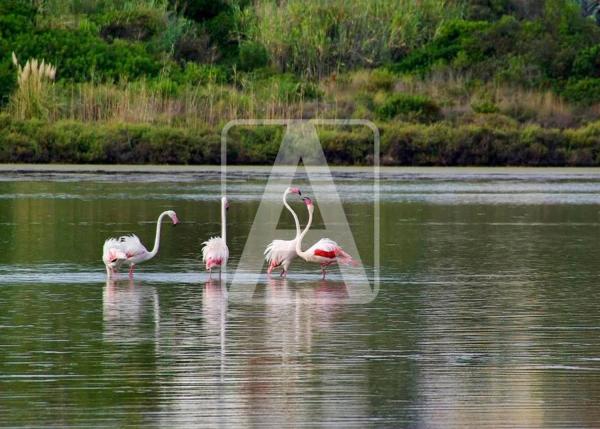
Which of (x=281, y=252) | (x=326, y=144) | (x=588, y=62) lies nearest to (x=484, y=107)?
(x=588, y=62)

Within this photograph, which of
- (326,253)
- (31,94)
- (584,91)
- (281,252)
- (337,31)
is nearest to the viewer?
(326,253)

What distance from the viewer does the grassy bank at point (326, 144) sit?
32031mm

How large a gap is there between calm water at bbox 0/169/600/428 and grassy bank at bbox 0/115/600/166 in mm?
10459

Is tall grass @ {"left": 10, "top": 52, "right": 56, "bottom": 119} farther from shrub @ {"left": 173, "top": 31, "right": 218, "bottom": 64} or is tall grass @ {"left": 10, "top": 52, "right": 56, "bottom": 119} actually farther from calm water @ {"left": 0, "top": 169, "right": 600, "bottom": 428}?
calm water @ {"left": 0, "top": 169, "right": 600, "bottom": 428}

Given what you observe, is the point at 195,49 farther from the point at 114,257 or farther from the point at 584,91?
the point at 114,257

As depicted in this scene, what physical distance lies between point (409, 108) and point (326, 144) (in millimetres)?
3256

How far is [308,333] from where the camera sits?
11.5 m

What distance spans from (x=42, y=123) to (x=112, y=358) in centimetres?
2272

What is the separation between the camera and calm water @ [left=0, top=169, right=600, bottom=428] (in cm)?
877

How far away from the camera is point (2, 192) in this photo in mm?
25609

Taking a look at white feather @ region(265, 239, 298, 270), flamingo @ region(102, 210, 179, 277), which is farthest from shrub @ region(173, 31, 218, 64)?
flamingo @ region(102, 210, 179, 277)

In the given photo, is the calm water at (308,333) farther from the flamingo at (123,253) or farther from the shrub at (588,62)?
the shrub at (588,62)

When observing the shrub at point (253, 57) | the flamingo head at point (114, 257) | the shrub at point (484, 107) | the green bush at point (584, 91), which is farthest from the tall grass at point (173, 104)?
the flamingo head at point (114, 257)

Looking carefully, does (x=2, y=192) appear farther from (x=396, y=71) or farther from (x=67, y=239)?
(x=396, y=71)
